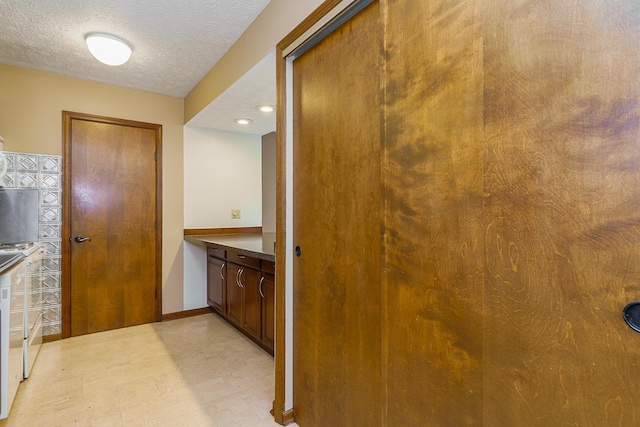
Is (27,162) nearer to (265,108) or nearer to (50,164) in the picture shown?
(50,164)

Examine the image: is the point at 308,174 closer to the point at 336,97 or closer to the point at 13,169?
the point at 336,97

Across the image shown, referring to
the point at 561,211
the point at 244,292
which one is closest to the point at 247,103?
the point at 244,292

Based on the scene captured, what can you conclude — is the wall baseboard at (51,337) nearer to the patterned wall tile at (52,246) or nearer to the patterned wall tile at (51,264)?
the patterned wall tile at (51,264)

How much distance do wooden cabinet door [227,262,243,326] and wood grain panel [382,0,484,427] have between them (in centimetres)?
202

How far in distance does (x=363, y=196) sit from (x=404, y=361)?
0.63 m

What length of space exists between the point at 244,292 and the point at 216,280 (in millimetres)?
779

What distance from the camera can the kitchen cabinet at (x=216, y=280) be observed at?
10.7ft

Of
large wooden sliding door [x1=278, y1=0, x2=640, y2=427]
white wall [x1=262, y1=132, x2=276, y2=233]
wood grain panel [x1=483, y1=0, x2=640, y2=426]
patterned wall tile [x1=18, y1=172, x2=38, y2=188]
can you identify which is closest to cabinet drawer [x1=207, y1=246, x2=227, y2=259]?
white wall [x1=262, y1=132, x2=276, y2=233]

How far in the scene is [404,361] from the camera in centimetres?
109

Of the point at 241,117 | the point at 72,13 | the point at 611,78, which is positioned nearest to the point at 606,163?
the point at 611,78

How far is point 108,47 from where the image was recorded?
2268mm

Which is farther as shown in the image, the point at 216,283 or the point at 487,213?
the point at 216,283

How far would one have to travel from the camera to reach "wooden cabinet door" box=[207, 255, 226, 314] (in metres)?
3.28

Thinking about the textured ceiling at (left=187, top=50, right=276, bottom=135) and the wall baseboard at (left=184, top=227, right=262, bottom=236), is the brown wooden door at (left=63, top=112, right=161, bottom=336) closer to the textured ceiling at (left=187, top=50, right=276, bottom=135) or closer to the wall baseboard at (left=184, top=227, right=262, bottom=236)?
the wall baseboard at (left=184, top=227, right=262, bottom=236)
